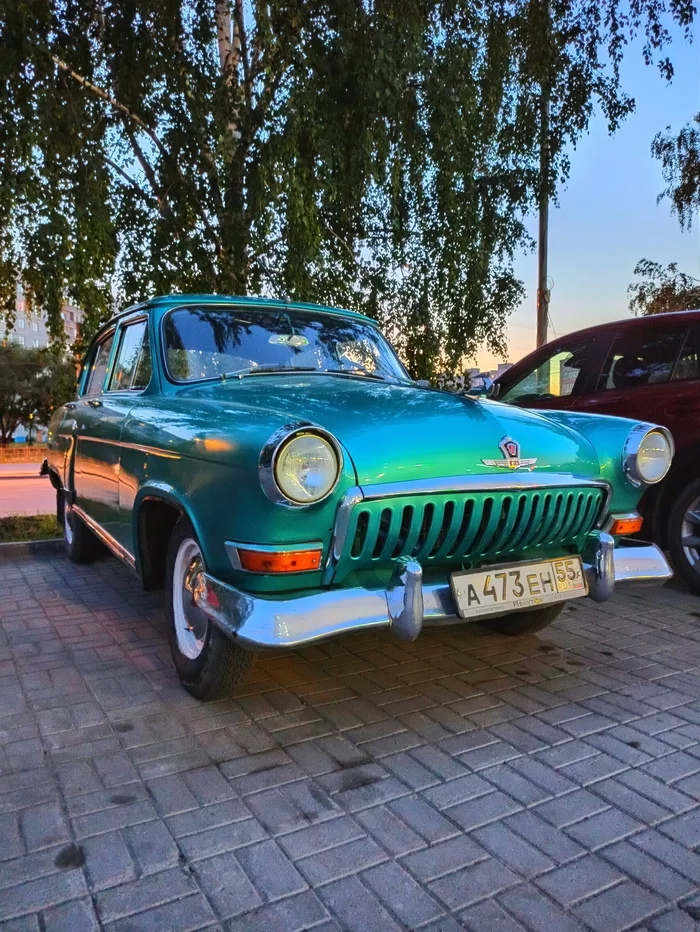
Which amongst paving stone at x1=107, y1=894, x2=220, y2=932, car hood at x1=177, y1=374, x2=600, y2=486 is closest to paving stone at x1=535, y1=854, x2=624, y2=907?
paving stone at x1=107, y1=894, x2=220, y2=932

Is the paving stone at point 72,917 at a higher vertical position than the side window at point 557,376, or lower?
lower

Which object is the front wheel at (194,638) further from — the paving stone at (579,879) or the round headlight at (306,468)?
the paving stone at (579,879)

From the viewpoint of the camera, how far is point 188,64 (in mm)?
7953

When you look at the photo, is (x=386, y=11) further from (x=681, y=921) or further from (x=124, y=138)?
(x=681, y=921)

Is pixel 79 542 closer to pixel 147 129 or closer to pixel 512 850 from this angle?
pixel 512 850

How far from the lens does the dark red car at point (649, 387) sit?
4746mm

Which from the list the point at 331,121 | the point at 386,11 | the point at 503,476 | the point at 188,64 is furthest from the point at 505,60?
the point at 503,476

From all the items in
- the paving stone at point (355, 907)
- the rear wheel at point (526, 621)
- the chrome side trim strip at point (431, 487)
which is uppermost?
the chrome side trim strip at point (431, 487)

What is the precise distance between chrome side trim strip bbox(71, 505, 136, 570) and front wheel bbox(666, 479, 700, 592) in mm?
3449

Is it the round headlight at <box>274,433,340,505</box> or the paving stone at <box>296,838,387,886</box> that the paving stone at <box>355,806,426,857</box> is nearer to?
the paving stone at <box>296,838,387,886</box>

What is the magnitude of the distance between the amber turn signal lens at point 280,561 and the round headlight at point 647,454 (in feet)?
5.39

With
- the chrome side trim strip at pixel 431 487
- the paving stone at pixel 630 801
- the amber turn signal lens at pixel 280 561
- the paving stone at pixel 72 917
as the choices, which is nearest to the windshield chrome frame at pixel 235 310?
the chrome side trim strip at pixel 431 487

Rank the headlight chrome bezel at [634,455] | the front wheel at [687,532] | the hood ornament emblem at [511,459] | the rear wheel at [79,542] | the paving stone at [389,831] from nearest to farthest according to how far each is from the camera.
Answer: the paving stone at [389,831] < the hood ornament emblem at [511,459] < the headlight chrome bezel at [634,455] < the front wheel at [687,532] < the rear wheel at [79,542]

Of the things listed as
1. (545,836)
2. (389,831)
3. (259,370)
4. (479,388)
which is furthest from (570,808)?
(259,370)
